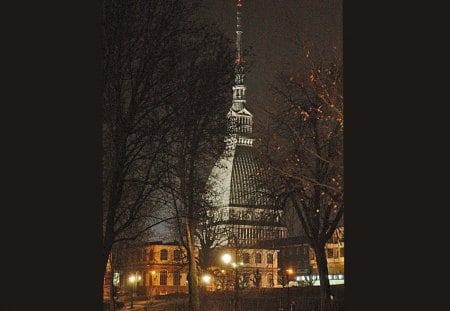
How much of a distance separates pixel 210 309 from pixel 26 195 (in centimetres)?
2486

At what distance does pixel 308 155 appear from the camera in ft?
67.7

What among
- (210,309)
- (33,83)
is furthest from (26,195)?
(210,309)

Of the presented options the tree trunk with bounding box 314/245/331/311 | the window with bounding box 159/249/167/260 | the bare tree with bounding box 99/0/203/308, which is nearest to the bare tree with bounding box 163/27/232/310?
the bare tree with bounding box 99/0/203/308

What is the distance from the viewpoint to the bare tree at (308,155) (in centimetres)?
Answer: 1905

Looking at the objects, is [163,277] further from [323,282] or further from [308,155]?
[308,155]

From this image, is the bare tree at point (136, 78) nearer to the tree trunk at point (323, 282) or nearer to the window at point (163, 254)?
the tree trunk at point (323, 282)

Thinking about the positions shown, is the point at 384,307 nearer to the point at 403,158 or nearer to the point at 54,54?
the point at 403,158

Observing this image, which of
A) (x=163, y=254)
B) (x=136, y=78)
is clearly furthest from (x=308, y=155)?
(x=163, y=254)

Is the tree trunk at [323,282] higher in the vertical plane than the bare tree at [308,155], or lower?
lower

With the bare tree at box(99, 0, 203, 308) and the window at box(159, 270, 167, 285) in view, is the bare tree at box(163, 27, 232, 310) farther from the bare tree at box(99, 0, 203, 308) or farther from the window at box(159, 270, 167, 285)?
the window at box(159, 270, 167, 285)

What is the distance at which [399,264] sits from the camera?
212 cm

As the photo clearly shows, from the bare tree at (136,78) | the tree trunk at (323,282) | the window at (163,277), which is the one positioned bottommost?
the tree trunk at (323,282)

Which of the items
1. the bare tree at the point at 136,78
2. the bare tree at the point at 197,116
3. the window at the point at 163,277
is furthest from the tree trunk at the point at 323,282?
the window at the point at 163,277

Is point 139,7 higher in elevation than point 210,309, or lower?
higher
